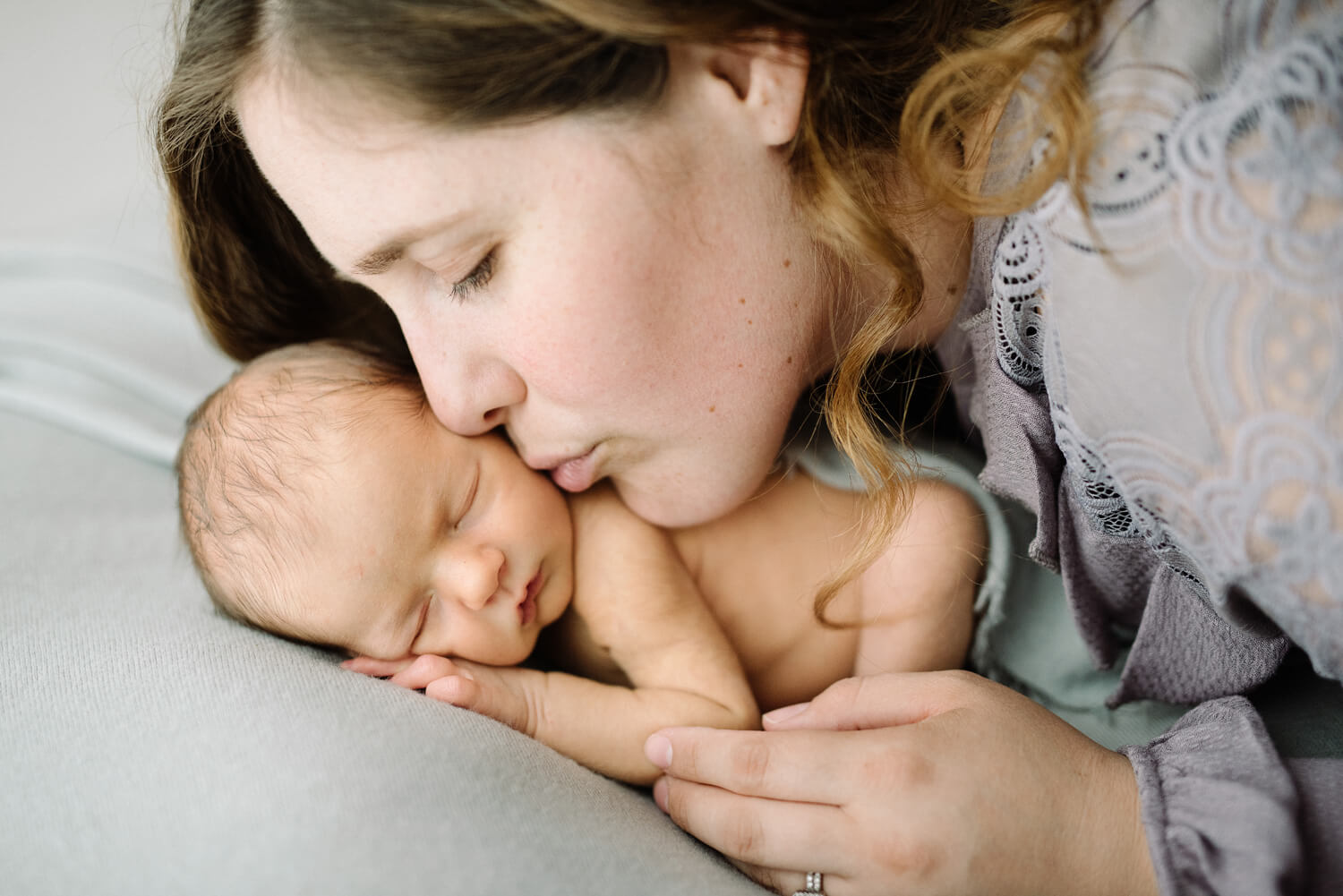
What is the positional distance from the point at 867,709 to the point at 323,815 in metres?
0.50

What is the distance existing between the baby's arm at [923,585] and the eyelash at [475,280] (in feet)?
1.75

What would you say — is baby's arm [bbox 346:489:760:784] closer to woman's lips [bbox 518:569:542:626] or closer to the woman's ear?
woman's lips [bbox 518:569:542:626]

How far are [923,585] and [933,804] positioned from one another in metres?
0.32

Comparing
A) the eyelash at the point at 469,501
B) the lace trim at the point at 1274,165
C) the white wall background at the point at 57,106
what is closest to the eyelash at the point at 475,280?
the eyelash at the point at 469,501

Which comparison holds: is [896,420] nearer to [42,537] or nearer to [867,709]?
[867,709]

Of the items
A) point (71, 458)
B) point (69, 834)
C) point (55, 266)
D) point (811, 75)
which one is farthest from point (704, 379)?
point (55, 266)

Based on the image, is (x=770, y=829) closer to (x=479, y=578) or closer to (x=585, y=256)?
(x=479, y=578)

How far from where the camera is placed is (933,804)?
0.83m

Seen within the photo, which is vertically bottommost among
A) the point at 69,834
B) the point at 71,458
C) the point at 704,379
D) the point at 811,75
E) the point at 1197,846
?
the point at 71,458

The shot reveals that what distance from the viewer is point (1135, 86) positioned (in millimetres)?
706

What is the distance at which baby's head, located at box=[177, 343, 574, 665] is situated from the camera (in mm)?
1002

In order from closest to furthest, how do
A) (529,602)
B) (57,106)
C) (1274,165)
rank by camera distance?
(1274,165) < (529,602) < (57,106)

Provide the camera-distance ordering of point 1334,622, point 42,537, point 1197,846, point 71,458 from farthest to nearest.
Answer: point 71,458 < point 42,537 < point 1197,846 < point 1334,622

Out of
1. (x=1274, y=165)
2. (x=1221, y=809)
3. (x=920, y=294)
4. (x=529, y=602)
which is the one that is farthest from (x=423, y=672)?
(x=1274, y=165)
